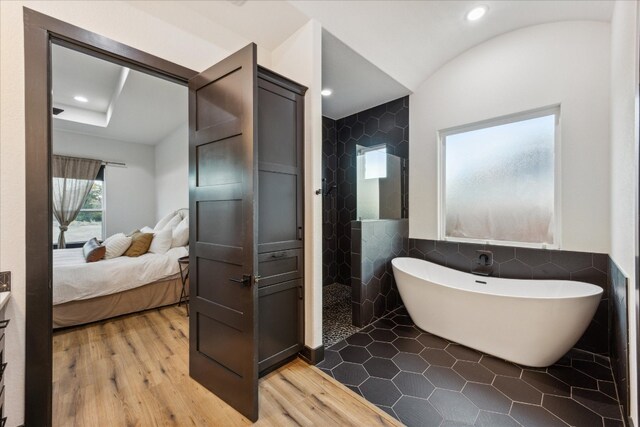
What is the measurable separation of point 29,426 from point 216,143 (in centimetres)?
179

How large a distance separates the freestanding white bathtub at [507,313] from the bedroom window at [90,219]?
5912 mm

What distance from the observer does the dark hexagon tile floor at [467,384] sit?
1533mm

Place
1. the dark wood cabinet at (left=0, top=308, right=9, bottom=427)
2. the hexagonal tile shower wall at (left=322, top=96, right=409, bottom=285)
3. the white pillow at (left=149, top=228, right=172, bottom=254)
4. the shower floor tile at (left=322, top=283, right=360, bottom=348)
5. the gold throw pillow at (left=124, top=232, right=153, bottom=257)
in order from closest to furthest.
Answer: the dark wood cabinet at (left=0, top=308, right=9, bottom=427) → the shower floor tile at (left=322, top=283, right=360, bottom=348) → the gold throw pillow at (left=124, top=232, right=153, bottom=257) → the white pillow at (left=149, top=228, right=172, bottom=254) → the hexagonal tile shower wall at (left=322, top=96, right=409, bottom=285)

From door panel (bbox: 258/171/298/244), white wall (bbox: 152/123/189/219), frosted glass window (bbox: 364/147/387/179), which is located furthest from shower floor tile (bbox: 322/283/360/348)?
white wall (bbox: 152/123/189/219)

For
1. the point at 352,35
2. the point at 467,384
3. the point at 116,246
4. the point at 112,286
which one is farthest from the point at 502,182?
the point at 116,246

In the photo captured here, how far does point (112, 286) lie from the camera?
2.82m

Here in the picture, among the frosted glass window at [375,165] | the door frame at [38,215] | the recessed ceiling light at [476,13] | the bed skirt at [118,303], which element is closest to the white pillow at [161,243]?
the bed skirt at [118,303]

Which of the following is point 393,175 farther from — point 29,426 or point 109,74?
point 109,74

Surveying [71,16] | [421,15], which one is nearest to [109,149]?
Result: [71,16]

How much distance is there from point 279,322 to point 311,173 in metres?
1.19

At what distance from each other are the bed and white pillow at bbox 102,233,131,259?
0.09 m

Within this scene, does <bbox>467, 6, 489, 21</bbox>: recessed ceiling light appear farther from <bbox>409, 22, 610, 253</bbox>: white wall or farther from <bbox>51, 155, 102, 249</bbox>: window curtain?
<bbox>51, 155, 102, 249</bbox>: window curtain

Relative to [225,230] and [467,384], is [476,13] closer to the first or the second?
[225,230]

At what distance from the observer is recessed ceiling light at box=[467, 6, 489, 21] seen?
2141mm
